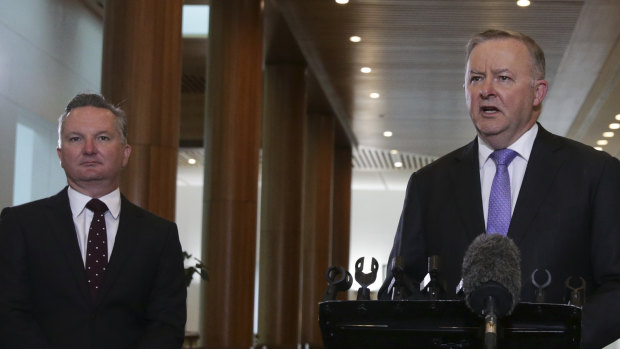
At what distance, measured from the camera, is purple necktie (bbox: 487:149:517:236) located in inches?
102

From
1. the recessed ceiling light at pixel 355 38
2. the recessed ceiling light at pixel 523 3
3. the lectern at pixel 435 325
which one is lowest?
the lectern at pixel 435 325

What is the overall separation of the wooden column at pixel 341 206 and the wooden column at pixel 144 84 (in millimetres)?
15767

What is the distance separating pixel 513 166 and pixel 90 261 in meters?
1.31

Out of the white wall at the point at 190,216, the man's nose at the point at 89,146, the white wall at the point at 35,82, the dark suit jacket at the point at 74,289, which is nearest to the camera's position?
the dark suit jacket at the point at 74,289

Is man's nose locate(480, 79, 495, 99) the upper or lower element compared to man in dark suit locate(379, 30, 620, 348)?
upper

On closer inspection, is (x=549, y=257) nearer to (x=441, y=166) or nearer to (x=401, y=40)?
(x=441, y=166)

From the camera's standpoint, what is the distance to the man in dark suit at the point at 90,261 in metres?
3.02

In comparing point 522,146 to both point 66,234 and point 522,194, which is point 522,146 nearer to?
point 522,194

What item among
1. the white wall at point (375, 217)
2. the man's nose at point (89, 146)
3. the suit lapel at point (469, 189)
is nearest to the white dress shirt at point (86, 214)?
the man's nose at point (89, 146)

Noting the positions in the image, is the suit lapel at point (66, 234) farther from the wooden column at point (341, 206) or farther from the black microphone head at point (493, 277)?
the wooden column at point (341, 206)

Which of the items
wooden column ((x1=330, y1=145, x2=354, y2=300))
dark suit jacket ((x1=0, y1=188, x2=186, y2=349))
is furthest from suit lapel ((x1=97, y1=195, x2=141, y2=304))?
wooden column ((x1=330, y1=145, x2=354, y2=300))

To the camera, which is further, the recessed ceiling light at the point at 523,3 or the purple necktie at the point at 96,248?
the recessed ceiling light at the point at 523,3

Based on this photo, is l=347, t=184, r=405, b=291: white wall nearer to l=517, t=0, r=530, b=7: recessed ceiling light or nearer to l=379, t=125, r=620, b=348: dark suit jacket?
l=517, t=0, r=530, b=7: recessed ceiling light

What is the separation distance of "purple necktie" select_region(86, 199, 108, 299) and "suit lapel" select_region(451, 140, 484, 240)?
1123 mm
